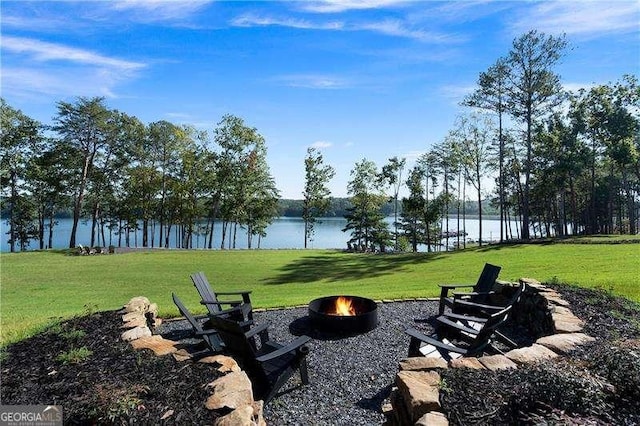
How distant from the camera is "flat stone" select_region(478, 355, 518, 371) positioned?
146 inches

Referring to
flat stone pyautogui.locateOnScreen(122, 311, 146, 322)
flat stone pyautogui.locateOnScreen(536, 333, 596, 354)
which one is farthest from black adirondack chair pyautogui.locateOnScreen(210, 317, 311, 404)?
flat stone pyautogui.locateOnScreen(536, 333, 596, 354)

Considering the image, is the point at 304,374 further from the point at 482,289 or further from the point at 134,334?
the point at 482,289

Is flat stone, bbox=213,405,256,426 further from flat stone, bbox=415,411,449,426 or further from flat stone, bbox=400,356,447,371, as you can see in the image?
flat stone, bbox=400,356,447,371

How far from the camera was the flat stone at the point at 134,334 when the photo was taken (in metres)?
4.93

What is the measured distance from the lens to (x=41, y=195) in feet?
105

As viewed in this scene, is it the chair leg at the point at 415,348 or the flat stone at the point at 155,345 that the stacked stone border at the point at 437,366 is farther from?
the flat stone at the point at 155,345

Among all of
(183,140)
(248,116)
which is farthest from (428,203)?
(183,140)

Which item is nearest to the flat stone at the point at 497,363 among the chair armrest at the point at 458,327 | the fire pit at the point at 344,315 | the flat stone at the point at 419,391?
the flat stone at the point at 419,391

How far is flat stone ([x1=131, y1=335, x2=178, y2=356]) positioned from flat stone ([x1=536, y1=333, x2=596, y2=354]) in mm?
Answer: 4509

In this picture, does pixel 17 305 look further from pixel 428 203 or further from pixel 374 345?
pixel 428 203

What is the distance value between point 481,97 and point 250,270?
66.0 ft

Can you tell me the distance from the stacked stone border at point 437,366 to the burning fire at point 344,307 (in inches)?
120

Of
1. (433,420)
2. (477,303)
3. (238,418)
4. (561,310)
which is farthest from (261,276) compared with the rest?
(433,420)

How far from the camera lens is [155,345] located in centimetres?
462
